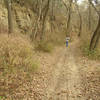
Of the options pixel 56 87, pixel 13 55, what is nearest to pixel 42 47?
pixel 13 55

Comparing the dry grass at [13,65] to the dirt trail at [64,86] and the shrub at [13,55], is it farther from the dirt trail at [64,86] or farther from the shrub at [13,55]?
the dirt trail at [64,86]

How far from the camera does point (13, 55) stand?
5.18 meters

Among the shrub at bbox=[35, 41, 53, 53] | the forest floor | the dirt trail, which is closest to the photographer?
the forest floor

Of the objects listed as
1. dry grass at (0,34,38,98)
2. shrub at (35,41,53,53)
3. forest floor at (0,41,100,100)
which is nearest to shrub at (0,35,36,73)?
dry grass at (0,34,38,98)

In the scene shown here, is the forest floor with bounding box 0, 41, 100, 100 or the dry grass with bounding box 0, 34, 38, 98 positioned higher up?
the dry grass with bounding box 0, 34, 38, 98

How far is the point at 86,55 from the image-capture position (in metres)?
9.42

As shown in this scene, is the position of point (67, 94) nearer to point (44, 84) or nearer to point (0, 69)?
point (44, 84)

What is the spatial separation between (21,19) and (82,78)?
13438mm

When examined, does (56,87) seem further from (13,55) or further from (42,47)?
(42,47)

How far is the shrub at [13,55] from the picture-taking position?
16.0 feet

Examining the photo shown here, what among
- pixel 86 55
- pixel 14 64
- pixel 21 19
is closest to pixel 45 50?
pixel 86 55

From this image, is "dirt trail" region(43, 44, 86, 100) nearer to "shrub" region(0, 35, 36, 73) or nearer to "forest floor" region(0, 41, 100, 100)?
"forest floor" region(0, 41, 100, 100)

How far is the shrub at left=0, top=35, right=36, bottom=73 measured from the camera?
16.0ft

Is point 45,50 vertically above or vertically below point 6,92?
above
